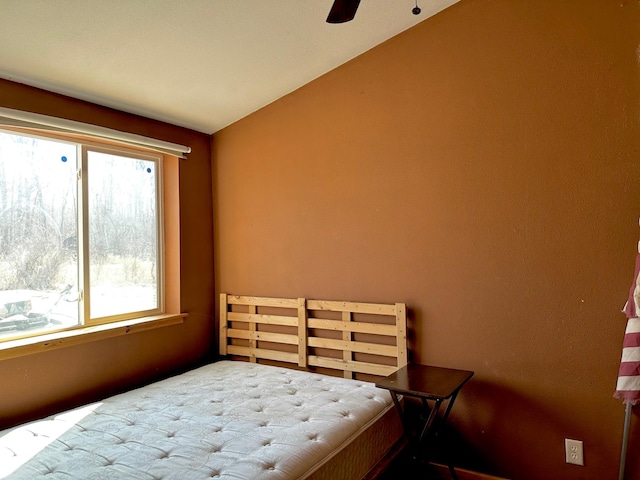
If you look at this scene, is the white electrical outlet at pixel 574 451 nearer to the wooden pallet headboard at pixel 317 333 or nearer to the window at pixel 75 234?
the wooden pallet headboard at pixel 317 333

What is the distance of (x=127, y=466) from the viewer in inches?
64.6

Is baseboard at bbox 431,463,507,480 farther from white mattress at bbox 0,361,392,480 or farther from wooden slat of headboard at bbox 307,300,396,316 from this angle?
wooden slat of headboard at bbox 307,300,396,316

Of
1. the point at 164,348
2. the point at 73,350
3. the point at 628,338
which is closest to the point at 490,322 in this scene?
the point at 628,338

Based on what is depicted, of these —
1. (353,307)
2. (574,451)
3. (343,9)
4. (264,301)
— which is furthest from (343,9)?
(574,451)

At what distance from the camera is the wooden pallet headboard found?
8.54 feet

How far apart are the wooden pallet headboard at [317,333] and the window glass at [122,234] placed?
618mm

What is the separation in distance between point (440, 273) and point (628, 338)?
91 cm

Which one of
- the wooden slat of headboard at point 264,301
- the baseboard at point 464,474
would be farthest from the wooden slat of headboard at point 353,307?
the baseboard at point 464,474

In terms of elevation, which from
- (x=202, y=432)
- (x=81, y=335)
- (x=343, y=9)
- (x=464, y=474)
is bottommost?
(x=464, y=474)

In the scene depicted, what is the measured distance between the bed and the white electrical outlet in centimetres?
84

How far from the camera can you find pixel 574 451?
2.10 m

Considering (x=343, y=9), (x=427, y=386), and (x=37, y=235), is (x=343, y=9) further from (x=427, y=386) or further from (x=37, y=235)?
(x=37, y=235)

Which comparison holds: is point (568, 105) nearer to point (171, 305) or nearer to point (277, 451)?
point (277, 451)

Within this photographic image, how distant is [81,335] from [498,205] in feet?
7.93
